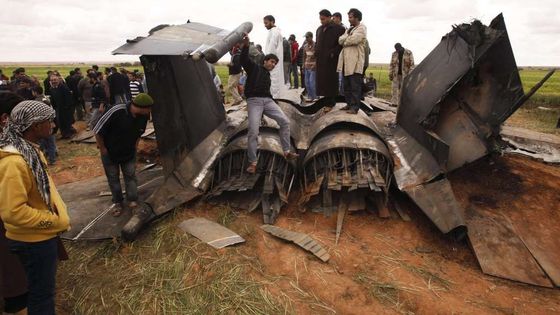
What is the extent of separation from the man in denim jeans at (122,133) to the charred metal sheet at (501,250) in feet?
16.1

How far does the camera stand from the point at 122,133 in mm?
5098

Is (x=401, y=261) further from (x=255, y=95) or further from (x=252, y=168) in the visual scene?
(x=255, y=95)

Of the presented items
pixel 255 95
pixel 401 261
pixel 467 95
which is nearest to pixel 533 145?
pixel 467 95

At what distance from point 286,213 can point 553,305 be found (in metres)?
3.52

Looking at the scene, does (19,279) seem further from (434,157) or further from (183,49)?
(434,157)

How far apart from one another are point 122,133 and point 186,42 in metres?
1.54

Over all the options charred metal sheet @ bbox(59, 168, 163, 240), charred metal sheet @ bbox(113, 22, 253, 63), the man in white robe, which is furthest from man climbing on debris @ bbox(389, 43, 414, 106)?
charred metal sheet @ bbox(59, 168, 163, 240)

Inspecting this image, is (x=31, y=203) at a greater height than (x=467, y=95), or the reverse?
(x=467, y=95)

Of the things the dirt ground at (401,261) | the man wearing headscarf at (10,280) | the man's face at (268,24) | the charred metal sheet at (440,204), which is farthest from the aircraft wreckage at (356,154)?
the man's face at (268,24)

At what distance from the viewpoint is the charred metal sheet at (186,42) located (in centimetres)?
426

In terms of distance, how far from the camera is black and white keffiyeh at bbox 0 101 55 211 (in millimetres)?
2740

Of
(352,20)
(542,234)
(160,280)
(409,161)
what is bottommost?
(542,234)

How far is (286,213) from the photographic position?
5.80 metres

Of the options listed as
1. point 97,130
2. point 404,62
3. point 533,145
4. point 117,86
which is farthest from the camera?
point 404,62
